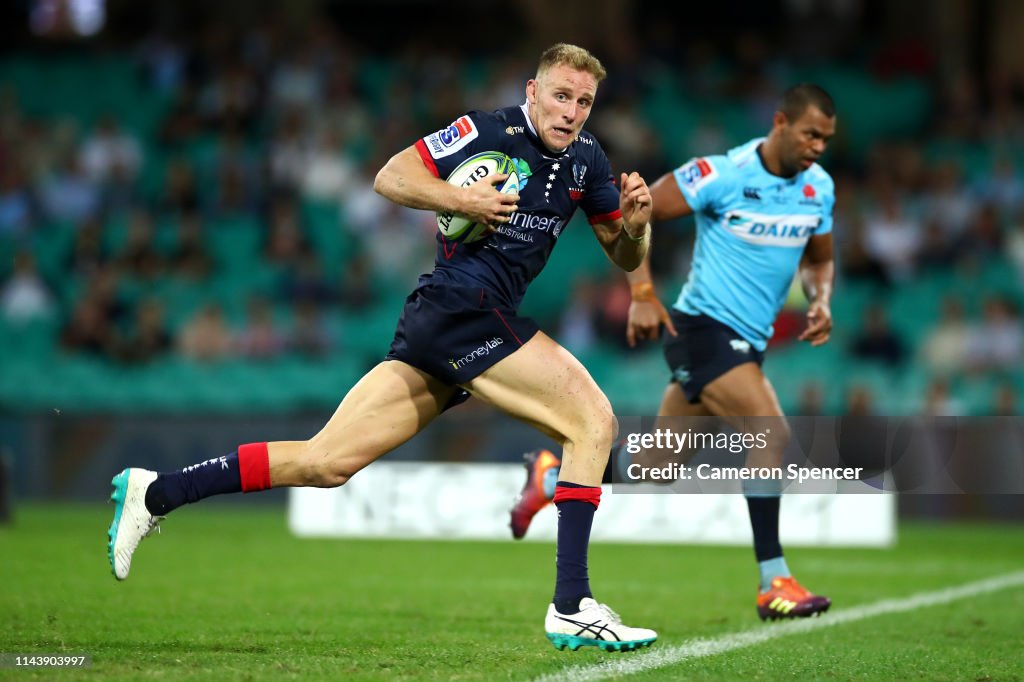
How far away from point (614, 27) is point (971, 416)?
9.07 meters

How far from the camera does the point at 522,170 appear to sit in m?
5.59

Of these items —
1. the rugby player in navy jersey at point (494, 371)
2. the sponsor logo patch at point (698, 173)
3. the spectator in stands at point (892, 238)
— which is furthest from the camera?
the spectator in stands at point (892, 238)

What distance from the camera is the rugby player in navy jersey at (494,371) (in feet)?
17.9

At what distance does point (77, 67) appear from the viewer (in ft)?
69.4

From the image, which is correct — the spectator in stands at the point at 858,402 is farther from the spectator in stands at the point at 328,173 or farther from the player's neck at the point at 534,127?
the player's neck at the point at 534,127

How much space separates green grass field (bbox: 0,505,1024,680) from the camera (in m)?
5.36

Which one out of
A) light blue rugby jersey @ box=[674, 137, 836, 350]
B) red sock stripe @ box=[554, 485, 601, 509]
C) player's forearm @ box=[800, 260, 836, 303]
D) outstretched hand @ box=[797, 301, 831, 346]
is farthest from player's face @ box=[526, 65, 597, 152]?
player's forearm @ box=[800, 260, 836, 303]

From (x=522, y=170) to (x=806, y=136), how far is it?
2.26 m

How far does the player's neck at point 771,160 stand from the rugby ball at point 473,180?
2341 mm

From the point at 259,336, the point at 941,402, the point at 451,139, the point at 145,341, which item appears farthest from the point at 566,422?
the point at 145,341

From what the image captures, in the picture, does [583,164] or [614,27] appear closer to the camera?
[583,164]

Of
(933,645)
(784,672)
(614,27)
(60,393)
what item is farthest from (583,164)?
(614,27)

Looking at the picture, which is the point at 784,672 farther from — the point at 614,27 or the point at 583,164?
the point at 614,27

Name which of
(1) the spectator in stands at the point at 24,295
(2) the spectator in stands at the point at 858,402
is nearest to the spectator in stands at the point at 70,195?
(1) the spectator in stands at the point at 24,295
